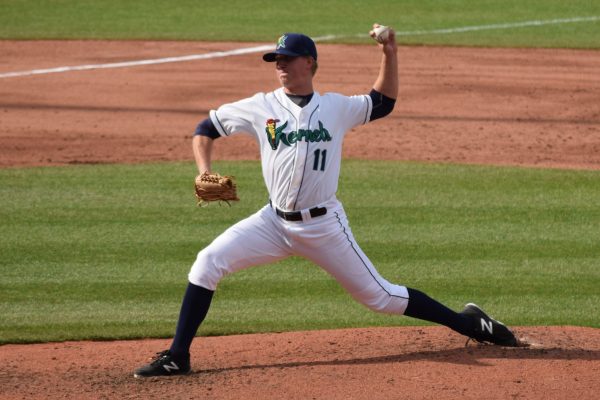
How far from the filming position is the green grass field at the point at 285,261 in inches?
282

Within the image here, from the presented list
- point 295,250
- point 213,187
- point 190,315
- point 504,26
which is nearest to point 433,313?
point 295,250

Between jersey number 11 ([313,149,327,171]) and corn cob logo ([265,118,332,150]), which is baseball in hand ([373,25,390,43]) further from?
jersey number 11 ([313,149,327,171])

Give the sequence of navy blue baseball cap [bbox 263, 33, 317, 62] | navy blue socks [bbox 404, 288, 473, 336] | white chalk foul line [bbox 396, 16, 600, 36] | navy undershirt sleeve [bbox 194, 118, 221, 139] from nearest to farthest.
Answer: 1. navy blue baseball cap [bbox 263, 33, 317, 62]
2. navy undershirt sleeve [bbox 194, 118, 221, 139]
3. navy blue socks [bbox 404, 288, 473, 336]
4. white chalk foul line [bbox 396, 16, 600, 36]

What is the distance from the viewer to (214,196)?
5.55m

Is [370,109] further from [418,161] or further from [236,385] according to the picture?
[418,161]

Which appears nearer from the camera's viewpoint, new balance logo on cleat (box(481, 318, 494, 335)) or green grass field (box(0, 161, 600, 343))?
new balance logo on cleat (box(481, 318, 494, 335))

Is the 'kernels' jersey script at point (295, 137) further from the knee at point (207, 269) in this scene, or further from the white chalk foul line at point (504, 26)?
the white chalk foul line at point (504, 26)

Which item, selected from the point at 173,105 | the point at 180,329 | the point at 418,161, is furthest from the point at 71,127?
the point at 180,329

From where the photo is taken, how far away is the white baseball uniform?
5.69 metres

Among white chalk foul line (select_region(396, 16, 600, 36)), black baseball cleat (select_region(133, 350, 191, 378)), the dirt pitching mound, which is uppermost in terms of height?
white chalk foul line (select_region(396, 16, 600, 36))

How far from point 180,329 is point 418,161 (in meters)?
5.60

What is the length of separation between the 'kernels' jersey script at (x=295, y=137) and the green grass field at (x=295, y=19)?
11.6 meters

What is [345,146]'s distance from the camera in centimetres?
1176

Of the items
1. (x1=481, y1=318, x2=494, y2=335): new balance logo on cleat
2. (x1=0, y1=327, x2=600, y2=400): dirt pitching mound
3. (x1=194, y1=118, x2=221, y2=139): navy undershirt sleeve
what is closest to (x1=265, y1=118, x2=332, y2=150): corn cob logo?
(x1=194, y1=118, x2=221, y2=139): navy undershirt sleeve
